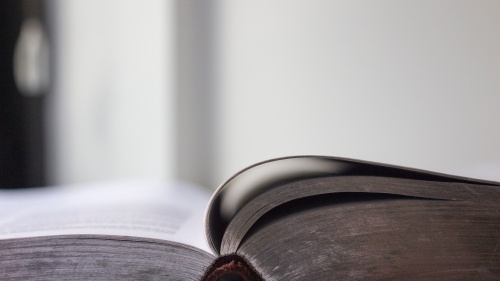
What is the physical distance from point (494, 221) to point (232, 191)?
0.23 m

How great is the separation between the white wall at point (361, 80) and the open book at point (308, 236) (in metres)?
0.37

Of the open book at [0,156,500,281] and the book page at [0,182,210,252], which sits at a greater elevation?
the open book at [0,156,500,281]

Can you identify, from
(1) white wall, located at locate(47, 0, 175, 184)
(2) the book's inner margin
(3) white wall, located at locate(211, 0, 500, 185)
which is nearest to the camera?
(2) the book's inner margin

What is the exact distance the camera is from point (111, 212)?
0.55 m

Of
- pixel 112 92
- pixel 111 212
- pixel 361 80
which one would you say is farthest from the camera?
pixel 112 92

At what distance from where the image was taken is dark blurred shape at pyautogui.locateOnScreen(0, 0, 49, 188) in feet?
3.27

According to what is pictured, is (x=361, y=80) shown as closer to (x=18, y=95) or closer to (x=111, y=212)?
(x=111, y=212)

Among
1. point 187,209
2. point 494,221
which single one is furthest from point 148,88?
point 494,221

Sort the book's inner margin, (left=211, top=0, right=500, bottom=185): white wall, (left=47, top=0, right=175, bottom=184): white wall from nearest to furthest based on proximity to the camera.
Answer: the book's inner margin
(left=211, top=0, right=500, bottom=185): white wall
(left=47, top=0, right=175, bottom=184): white wall

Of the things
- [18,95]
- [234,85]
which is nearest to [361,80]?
[234,85]

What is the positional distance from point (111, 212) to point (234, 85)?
0.49 meters

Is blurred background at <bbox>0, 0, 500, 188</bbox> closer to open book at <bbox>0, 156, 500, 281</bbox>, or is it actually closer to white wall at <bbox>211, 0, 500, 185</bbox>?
white wall at <bbox>211, 0, 500, 185</bbox>

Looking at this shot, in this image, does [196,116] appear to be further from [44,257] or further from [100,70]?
[44,257]

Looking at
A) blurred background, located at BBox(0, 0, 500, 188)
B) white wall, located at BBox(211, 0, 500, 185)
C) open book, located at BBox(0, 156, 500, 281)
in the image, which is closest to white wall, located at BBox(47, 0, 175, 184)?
blurred background, located at BBox(0, 0, 500, 188)
